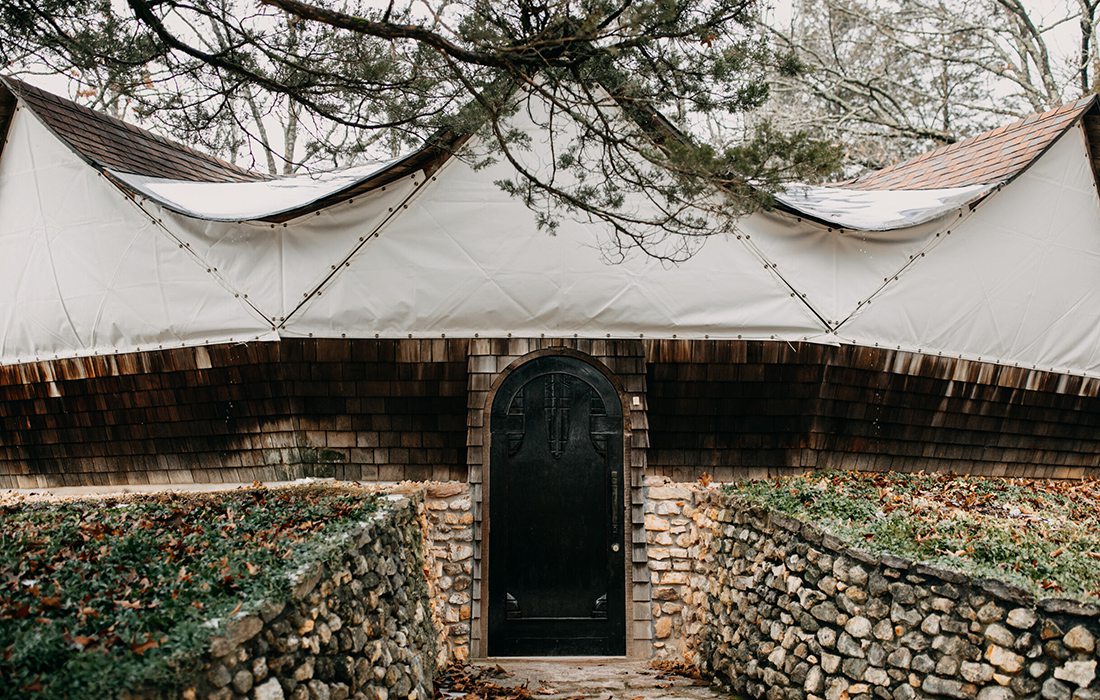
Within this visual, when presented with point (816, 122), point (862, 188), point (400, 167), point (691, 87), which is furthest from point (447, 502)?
point (816, 122)

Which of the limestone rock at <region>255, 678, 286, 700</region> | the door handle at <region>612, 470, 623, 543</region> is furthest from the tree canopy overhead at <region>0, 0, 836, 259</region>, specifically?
the limestone rock at <region>255, 678, 286, 700</region>

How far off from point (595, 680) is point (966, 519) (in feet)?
9.91

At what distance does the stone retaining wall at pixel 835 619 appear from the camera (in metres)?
5.45

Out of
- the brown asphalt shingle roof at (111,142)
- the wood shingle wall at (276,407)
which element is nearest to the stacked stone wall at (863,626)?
the wood shingle wall at (276,407)

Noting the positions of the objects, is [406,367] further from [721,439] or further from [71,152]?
[71,152]

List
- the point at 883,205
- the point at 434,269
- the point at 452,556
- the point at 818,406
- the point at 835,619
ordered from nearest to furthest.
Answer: the point at 835,619, the point at 434,269, the point at 452,556, the point at 818,406, the point at 883,205

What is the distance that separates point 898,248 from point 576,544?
3.95 metres

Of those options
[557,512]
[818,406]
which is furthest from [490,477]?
[818,406]

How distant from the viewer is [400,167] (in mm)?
8656

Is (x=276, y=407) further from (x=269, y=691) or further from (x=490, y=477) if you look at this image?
(x=269, y=691)

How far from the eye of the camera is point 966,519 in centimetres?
729

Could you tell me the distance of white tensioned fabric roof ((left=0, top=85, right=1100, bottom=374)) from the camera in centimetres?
885

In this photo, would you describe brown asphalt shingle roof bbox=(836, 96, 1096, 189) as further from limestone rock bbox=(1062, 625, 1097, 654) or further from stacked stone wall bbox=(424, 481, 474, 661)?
stacked stone wall bbox=(424, 481, 474, 661)

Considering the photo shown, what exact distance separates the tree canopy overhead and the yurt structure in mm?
602
